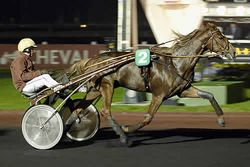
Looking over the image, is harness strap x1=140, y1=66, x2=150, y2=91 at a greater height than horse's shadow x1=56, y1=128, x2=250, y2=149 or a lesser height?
greater

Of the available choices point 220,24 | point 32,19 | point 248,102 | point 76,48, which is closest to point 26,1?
point 32,19

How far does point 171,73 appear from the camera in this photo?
31.1 ft

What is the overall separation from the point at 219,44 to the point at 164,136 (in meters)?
2.11

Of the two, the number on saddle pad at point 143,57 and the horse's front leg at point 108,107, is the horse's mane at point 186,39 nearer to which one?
the number on saddle pad at point 143,57

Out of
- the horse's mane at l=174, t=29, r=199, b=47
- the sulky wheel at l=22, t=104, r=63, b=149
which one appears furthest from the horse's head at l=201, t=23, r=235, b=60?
the sulky wheel at l=22, t=104, r=63, b=149

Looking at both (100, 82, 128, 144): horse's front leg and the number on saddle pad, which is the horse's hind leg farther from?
the number on saddle pad

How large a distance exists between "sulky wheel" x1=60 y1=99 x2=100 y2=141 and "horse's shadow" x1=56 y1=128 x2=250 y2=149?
112 millimetres

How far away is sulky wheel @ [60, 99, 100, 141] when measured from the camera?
33.0ft

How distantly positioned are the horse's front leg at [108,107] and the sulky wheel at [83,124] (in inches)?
21.4

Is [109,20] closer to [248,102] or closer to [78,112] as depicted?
[248,102]

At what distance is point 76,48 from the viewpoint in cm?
2236

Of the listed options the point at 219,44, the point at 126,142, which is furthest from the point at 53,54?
the point at 219,44

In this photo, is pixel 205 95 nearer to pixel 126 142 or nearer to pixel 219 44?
pixel 219 44

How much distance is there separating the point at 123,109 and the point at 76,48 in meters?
9.02
